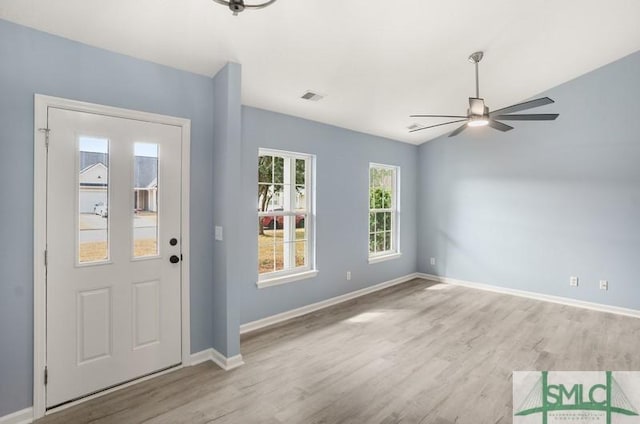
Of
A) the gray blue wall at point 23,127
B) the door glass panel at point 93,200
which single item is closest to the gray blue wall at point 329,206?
the door glass panel at point 93,200

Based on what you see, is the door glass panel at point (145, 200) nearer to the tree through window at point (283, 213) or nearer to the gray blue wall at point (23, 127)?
the gray blue wall at point (23, 127)

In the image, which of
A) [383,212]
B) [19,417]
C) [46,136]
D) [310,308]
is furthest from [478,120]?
[19,417]

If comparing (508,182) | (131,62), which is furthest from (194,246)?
(508,182)

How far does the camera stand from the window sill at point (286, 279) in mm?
3775

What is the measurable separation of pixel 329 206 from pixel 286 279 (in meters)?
1.21

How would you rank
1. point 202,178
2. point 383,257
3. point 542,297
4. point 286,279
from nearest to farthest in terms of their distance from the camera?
point 202,178 → point 286,279 → point 542,297 → point 383,257

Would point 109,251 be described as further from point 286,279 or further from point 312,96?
point 312,96

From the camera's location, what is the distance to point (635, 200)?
4.20m

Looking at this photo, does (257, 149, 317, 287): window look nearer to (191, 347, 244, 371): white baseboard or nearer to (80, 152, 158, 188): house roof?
(191, 347, 244, 371): white baseboard

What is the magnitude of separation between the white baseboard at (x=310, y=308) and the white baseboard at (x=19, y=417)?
5.83 ft

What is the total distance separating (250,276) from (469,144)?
4313 millimetres

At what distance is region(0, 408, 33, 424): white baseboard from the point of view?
2.07 m

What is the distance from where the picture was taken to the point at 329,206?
457cm

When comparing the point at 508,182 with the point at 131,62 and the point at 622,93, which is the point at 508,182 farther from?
the point at 131,62
